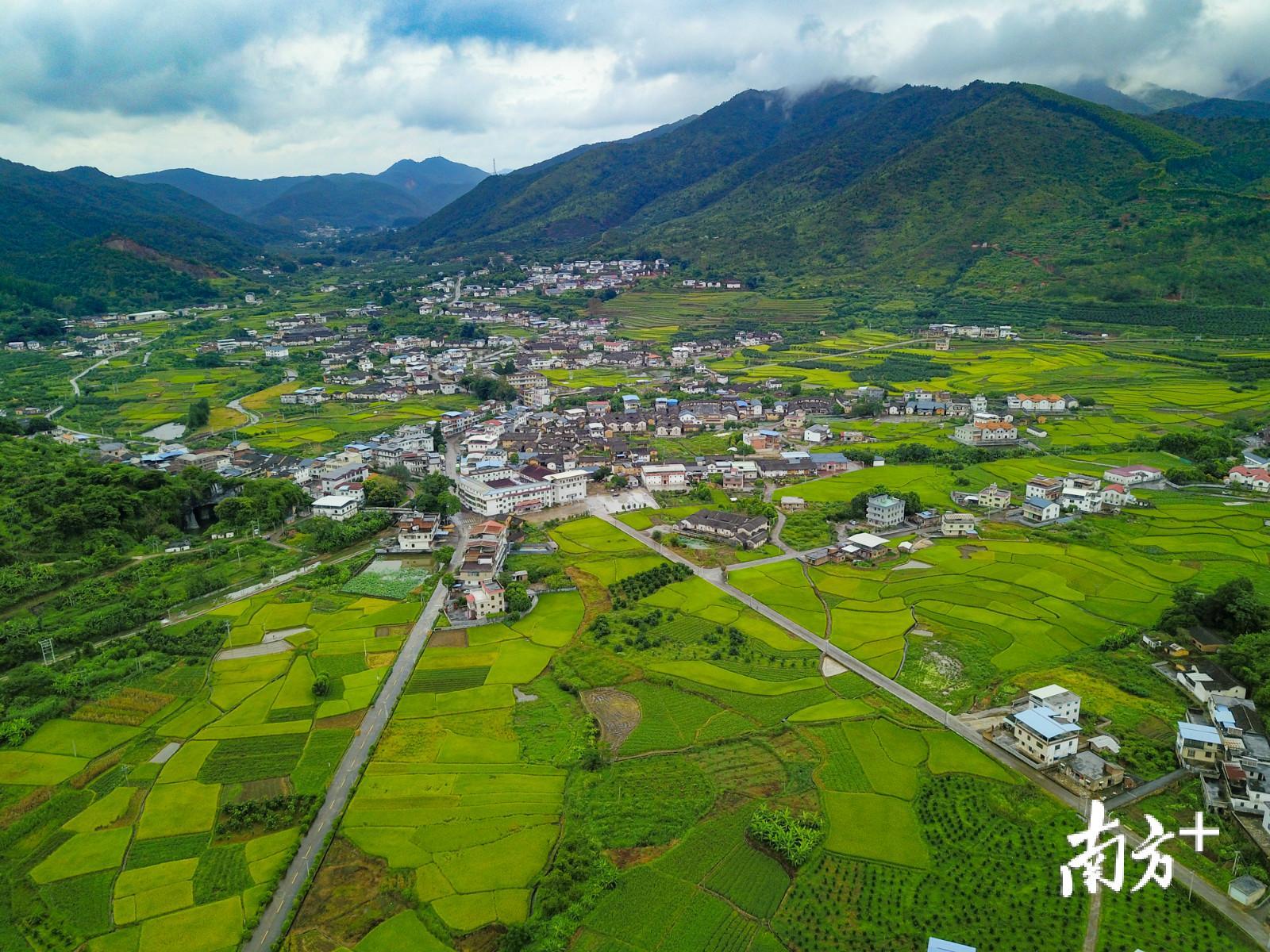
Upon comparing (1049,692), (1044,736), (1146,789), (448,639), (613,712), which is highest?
(1044,736)

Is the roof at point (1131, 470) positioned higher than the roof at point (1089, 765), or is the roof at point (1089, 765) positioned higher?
the roof at point (1089, 765)

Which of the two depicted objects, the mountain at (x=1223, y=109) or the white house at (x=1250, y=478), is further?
the mountain at (x=1223, y=109)

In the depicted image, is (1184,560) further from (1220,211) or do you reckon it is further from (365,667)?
(1220,211)

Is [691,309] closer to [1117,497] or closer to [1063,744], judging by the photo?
[1117,497]

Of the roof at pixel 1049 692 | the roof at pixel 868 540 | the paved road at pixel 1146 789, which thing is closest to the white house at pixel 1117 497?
the roof at pixel 868 540

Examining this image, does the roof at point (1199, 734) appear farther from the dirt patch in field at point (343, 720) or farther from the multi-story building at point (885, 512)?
the dirt patch in field at point (343, 720)

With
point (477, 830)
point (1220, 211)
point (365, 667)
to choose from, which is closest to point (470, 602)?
point (365, 667)

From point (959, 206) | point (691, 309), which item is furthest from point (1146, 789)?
point (959, 206)
